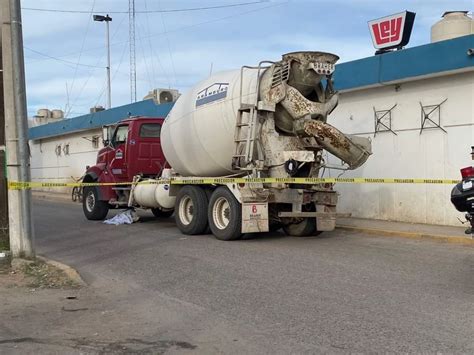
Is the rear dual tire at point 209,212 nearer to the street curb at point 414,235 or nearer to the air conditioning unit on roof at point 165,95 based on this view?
the street curb at point 414,235

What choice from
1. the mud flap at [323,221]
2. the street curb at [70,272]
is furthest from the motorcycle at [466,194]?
the street curb at [70,272]

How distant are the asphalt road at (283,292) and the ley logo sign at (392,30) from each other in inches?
253

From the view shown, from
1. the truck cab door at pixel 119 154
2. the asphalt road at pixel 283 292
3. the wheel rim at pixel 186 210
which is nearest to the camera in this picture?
the asphalt road at pixel 283 292

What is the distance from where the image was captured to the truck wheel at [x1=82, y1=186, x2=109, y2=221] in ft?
55.3

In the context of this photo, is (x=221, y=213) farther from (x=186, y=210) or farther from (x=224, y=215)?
(x=186, y=210)

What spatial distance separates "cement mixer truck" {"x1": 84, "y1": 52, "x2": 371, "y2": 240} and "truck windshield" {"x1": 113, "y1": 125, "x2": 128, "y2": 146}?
3766 millimetres

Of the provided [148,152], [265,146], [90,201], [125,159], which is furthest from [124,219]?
[265,146]

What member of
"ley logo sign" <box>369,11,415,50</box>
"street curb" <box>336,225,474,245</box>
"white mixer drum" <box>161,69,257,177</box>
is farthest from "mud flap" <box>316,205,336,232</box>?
"ley logo sign" <box>369,11,415,50</box>

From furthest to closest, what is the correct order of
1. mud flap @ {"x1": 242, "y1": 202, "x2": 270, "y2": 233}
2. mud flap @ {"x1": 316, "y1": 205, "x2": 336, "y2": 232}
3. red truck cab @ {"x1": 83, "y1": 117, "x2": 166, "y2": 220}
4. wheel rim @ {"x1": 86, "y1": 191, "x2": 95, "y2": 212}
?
wheel rim @ {"x1": 86, "y1": 191, "x2": 95, "y2": 212}, red truck cab @ {"x1": 83, "y1": 117, "x2": 166, "y2": 220}, mud flap @ {"x1": 316, "y1": 205, "x2": 336, "y2": 232}, mud flap @ {"x1": 242, "y1": 202, "x2": 270, "y2": 233}

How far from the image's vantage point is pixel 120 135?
16.5 meters

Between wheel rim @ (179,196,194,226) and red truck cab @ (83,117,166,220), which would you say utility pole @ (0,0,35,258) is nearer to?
wheel rim @ (179,196,194,226)

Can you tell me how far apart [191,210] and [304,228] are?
8.93 ft

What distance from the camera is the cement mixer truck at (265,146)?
1127cm

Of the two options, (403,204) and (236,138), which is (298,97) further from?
(403,204)
